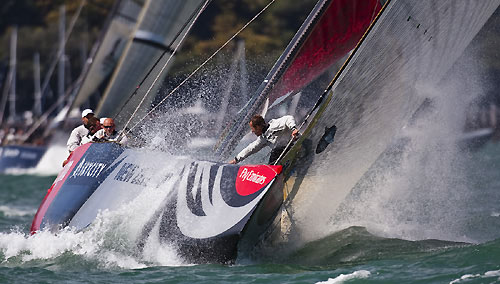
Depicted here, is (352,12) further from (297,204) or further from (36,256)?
(36,256)

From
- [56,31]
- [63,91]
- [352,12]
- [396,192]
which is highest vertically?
[56,31]

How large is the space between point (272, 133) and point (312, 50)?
0.92 m

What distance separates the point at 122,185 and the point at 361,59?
216 cm

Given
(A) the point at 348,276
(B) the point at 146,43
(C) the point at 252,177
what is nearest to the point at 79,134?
(C) the point at 252,177

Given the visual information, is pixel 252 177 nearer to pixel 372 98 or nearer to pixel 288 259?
pixel 288 259

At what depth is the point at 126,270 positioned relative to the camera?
6203mm

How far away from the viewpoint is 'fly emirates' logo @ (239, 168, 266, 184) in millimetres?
6000

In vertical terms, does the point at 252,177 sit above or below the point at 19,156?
below

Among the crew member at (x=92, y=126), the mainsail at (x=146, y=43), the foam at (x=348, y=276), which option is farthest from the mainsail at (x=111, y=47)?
the foam at (x=348, y=276)

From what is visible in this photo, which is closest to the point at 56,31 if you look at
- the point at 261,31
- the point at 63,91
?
the point at 63,91

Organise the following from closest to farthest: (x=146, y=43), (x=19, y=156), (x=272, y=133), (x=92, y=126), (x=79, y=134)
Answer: (x=272, y=133), (x=92, y=126), (x=79, y=134), (x=146, y=43), (x=19, y=156)

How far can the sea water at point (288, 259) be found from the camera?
5598 mm

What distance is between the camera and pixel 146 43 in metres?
12.9

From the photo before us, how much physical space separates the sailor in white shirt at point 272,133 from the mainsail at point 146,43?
5220 mm
